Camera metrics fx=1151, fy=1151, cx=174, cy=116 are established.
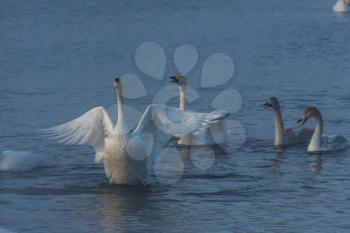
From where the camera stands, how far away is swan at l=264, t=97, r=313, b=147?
48.3 ft

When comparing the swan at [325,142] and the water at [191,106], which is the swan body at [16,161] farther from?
the swan at [325,142]

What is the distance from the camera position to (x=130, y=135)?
11.7m

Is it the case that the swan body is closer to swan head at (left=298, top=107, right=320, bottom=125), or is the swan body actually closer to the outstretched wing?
the outstretched wing

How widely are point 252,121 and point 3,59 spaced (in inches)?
347

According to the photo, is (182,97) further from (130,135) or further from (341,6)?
(341,6)

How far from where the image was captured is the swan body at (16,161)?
12.8 m

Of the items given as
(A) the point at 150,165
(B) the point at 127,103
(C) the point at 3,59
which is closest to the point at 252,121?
(B) the point at 127,103

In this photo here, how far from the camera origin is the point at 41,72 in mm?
21672

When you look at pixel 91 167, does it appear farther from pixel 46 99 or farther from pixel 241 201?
pixel 46 99

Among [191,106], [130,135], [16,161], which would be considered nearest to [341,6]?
[191,106]

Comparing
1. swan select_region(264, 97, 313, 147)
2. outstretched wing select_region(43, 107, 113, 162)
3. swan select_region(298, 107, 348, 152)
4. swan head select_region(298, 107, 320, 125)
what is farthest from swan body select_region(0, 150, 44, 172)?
swan head select_region(298, 107, 320, 125)

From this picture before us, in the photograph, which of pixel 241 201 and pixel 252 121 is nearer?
pixel 241 201

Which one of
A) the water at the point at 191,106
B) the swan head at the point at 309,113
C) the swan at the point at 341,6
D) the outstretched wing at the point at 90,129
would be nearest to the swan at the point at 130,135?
Answer: the outstretched wing at the point at 90,129

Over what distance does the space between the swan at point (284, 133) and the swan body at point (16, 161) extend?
343cm
